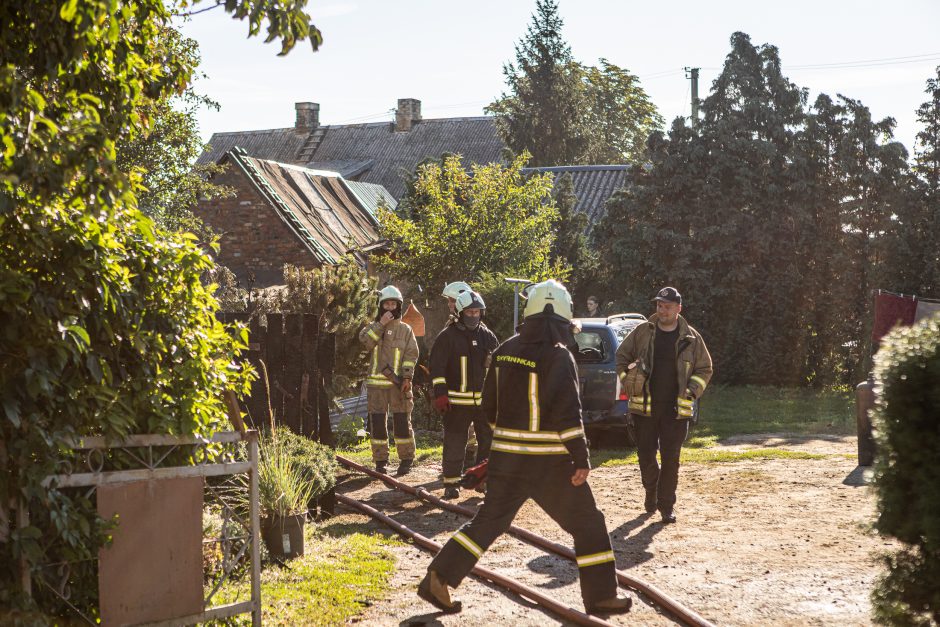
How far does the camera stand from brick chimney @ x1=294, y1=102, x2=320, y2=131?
192 feet

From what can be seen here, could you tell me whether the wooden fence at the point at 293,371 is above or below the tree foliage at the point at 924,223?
below

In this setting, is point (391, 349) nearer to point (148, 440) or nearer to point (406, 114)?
point (148, 440)

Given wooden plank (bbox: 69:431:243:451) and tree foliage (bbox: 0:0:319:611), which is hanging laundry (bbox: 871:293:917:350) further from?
tree foliage (bbox: 0:0:319:611)

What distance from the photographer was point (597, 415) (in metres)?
15.1

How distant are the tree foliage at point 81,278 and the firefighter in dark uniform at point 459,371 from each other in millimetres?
5348

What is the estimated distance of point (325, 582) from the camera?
7.51m

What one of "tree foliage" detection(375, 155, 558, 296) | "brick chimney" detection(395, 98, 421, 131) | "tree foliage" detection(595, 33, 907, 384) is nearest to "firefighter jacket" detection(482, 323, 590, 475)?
"tree foliage" detection(375, 155, 558, 296)

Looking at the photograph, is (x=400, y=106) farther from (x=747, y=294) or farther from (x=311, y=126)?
(x=747, y=294)

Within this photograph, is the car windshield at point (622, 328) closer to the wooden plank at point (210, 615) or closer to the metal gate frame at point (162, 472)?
the metal gate frame at point (162, 472)

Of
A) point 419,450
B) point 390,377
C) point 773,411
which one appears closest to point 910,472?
point 390,377

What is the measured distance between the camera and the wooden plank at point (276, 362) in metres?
11.7

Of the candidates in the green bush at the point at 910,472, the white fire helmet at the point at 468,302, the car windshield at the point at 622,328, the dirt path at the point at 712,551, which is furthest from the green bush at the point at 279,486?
the car windshield at the point at 622,328

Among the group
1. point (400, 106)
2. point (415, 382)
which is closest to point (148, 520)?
point (415, 382)

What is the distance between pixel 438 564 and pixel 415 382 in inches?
287
